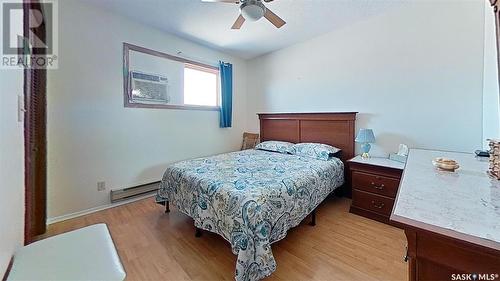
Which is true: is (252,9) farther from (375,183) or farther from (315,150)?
(375,183)

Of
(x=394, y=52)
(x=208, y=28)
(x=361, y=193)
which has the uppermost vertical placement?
(x=208, y=28)

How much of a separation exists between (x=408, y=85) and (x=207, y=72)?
10.3 feet

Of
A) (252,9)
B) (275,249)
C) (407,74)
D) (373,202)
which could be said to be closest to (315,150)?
(373,202)

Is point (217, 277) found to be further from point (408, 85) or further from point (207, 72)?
point (207, 72)

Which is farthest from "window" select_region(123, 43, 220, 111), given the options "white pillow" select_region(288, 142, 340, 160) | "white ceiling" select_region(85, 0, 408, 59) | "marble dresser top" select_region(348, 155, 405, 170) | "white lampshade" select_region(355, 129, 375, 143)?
"marble dresser top" select_region(348, 155, 405, 170)

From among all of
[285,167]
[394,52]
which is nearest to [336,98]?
[394,52]

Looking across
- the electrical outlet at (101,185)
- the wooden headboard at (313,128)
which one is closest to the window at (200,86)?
the wooden headboard at (313,128)

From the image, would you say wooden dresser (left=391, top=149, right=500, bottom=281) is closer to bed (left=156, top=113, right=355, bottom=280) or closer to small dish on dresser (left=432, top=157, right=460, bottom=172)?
small dish on dresser (left=432, top=157, right=460, bottom=172)

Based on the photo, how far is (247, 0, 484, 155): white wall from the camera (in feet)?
7.52

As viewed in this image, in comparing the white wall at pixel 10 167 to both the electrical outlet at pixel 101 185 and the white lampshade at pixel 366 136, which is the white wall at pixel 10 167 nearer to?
the electrical outlet at pixel 101 185

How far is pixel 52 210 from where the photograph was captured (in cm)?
241

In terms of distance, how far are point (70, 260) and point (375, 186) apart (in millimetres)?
2762

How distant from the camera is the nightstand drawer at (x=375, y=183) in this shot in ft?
7.83

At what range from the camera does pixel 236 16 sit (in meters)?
2.78
